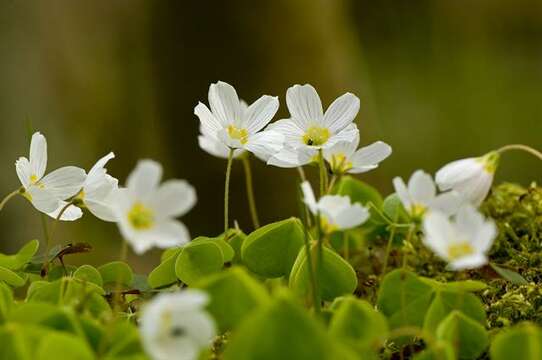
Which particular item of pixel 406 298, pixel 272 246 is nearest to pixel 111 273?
pixel 272 246

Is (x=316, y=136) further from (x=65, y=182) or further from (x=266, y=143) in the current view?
(x=65, y=182)

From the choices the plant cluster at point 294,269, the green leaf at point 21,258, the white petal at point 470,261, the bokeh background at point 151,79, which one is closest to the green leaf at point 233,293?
the plant cluster at point 294,269

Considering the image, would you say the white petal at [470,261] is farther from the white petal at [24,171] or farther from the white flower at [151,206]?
the white petal at [24,171]

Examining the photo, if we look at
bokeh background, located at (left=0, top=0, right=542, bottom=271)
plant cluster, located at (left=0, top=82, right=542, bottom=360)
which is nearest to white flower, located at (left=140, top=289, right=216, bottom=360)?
plant cluster, located at (left=0, top=82, right=542, bottom=360)

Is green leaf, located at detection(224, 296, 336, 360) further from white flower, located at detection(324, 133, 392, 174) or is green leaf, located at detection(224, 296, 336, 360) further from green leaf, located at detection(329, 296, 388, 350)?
white flower, located at detection(324, 133, 392, 174)

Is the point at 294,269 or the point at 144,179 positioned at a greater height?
the point at 144,179

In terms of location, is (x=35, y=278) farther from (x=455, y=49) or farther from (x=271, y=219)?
(x=455, y=49)
